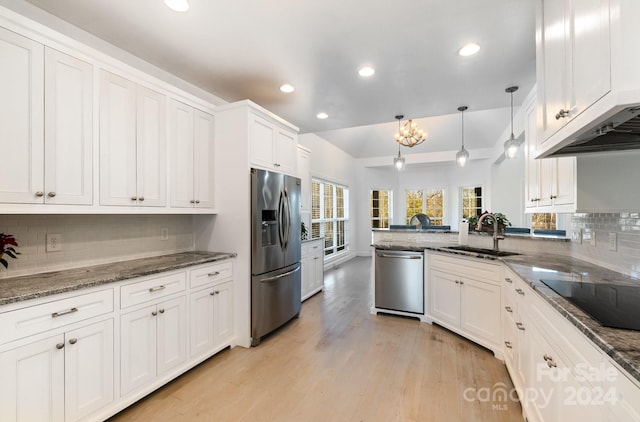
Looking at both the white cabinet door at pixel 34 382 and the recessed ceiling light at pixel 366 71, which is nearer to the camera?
the white cabinet door at pixel 34 382

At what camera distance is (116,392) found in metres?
1.82

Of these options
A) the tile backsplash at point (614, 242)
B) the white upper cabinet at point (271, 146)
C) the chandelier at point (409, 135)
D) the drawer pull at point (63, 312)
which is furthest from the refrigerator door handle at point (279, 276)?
the chandelier at point (409, 135)

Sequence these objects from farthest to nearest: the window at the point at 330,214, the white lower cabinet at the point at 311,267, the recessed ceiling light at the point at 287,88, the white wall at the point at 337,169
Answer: the window at the point at 330,214
the white wall at the point at 337,169
the white lower cabinet at the point at 311,267
the recessed ceiling light at the point at 287,88

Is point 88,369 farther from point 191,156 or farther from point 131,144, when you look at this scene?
point 191,156

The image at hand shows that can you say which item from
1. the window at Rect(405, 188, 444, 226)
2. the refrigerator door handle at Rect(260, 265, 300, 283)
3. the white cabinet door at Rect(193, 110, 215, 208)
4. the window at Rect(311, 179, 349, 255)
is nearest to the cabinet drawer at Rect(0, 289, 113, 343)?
the white cabinet door at Rect(193, 110, 215, 208)

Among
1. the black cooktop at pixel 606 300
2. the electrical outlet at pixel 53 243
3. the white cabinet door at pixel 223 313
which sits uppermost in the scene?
the electrical outlet at pixel 53 243

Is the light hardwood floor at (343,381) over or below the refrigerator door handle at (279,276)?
below

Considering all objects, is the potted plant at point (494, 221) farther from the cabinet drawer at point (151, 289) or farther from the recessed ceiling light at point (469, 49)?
the cabinet drawer at point (151, 289)

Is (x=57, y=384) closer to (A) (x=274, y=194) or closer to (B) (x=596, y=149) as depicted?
(A) (x=274, y=194)

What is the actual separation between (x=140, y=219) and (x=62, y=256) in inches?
25.1

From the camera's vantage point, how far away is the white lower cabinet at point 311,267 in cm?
424

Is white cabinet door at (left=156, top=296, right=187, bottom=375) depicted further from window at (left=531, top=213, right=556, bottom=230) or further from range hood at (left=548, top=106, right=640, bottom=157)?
window at (left=531, top=213, right=556, bottom=230)

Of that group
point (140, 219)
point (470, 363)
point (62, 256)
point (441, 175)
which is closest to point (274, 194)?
point (140, 219)

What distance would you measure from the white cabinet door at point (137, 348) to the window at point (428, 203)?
26.3 feet
